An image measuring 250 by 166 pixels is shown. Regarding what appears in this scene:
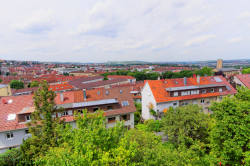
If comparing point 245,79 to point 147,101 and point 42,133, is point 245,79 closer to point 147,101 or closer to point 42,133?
point 147,101

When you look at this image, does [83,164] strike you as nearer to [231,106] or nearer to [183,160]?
[183,160]

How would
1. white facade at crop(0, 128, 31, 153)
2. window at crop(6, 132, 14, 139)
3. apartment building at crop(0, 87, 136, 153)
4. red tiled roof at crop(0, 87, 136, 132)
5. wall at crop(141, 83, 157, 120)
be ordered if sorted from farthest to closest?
wall at crop(141, 83, 157, 120), red tiled roof at crop(0, 87, 136, 132), apartment building at crop(0, 87, 136, 153), window at crop(6, 132, 14, 139), white facade at crop(0, 128, 31, 153)

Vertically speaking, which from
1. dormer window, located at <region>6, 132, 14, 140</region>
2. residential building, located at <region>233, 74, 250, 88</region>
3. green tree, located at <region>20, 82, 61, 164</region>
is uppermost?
residential building, located at <region>233, 74, 250, 88</region>

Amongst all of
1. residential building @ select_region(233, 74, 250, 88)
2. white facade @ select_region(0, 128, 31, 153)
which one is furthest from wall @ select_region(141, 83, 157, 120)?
residential building @ select_region(233, 74, 250, 88)

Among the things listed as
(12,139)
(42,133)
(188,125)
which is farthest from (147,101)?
(12,139)

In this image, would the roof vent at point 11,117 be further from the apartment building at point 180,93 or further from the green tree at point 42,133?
the apartment building at point 180,93

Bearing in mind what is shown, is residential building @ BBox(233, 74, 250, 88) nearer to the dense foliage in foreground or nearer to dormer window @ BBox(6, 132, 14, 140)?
the dense foliage in foreground

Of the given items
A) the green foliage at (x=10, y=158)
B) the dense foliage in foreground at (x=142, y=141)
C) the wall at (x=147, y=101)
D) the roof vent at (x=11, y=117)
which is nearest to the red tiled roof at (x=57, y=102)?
the roof vent at (x=11, y=117)
